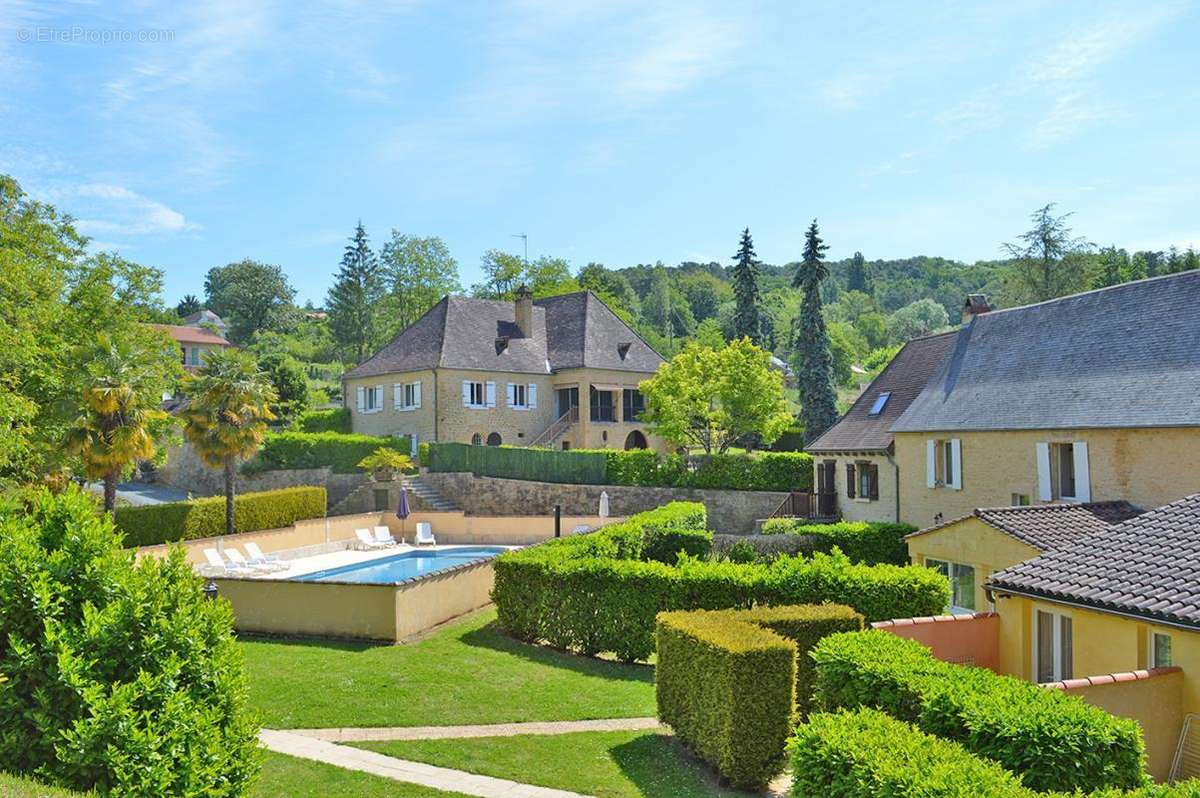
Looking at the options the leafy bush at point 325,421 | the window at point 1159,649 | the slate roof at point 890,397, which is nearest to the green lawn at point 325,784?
the window at point 1159,649

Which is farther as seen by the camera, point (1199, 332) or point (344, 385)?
point (344, 385)

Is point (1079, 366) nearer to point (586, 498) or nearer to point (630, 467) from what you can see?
point (630, 467)

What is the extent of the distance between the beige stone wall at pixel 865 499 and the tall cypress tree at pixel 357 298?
5015 cm

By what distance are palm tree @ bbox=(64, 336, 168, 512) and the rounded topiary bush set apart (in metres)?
18.5

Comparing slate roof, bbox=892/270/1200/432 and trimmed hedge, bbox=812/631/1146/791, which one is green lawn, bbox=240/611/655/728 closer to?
trimmed hedge, bbox=812/631/1146/791

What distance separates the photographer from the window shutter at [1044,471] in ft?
72.8

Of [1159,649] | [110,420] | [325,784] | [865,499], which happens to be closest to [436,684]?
[325,784]

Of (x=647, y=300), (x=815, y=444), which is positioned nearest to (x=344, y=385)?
(x=815, y=444)

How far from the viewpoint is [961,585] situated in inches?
756

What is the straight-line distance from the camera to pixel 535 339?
4809 cm

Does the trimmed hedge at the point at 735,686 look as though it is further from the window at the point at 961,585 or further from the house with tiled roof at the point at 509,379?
the house with tiled roof at the point at 509,379

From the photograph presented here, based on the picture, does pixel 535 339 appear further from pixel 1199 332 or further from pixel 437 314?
pixel 1199 332

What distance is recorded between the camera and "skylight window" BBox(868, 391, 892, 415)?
106 feet

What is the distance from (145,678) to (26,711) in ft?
2.93
